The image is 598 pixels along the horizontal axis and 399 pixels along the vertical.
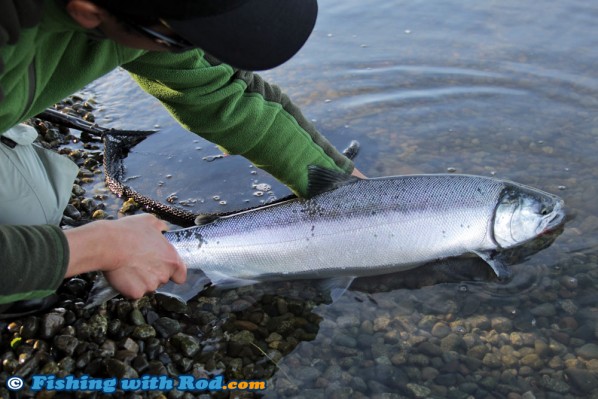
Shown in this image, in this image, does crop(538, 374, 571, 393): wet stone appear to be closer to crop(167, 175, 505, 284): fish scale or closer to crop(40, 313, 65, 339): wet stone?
crop(167, 175, 505, 284): fish scale

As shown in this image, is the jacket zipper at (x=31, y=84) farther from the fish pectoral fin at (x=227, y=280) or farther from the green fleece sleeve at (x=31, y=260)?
the fish pectoral fin at (x=227, y=280)

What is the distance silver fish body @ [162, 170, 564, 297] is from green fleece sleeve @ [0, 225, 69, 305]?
3.87ft

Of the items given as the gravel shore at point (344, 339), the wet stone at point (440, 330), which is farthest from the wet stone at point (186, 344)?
the wet stone at point (440, 330)

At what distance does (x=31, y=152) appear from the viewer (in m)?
3.39

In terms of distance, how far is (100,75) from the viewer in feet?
9.18

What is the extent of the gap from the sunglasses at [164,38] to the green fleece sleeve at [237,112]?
38.1 inches

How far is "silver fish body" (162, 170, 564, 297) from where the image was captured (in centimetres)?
362

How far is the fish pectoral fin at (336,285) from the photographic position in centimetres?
357

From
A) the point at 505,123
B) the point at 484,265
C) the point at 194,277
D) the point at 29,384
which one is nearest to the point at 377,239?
the point at 484,265

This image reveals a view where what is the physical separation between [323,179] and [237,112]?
72 cm

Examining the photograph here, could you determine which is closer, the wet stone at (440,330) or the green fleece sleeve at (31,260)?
the green fleece sleeve at (31,260)

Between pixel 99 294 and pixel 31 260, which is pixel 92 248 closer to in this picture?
pixel 31 260

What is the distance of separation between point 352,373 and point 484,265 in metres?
1.22

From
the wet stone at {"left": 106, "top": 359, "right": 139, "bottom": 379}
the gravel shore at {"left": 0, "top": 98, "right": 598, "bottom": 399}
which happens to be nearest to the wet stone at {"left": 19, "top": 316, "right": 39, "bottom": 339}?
the gravel shore at {"left": 0, "top": 98, "right": 598, "bottom": 399}
